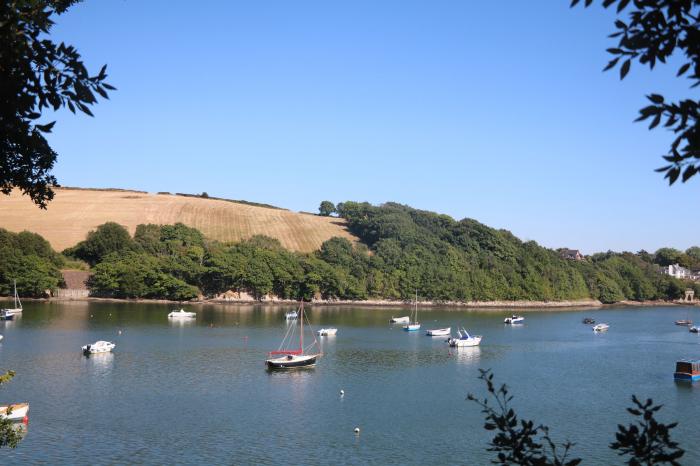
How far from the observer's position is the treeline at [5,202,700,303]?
112750 mm

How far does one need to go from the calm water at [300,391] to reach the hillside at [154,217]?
43488 mm

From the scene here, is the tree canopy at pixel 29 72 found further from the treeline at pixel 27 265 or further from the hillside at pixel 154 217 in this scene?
the hillside at pixel 154 217

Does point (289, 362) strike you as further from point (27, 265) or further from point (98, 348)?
point (27, 265)

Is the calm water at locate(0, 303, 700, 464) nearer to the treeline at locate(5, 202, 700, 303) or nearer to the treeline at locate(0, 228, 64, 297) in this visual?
the treeline at locate(0, 228, 64, 297)

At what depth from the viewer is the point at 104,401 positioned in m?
41.1

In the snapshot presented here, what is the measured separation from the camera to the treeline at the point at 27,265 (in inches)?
3954

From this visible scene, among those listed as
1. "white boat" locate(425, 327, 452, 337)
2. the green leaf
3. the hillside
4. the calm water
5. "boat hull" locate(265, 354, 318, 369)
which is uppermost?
the hillside

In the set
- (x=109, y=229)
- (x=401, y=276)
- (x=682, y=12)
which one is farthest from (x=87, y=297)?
(x=682, y=12)

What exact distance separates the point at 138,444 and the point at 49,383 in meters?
16.7

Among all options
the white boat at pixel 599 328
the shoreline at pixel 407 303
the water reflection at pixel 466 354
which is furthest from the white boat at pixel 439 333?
the shoreline at pixel 407 303

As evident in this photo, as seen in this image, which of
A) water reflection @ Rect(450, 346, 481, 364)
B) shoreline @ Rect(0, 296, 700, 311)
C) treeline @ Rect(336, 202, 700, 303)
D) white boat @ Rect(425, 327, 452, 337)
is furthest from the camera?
treeline @ Rect(336, 202, 700, 303)

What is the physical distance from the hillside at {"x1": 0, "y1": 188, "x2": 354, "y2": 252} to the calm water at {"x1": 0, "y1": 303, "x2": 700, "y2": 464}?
1712 inches

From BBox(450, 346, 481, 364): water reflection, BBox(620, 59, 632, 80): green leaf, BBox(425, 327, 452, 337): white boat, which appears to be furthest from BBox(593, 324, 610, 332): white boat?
BBox(620, 59, 632, 80): green leaf

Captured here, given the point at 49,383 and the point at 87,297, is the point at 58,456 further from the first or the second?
the point at 87,297
